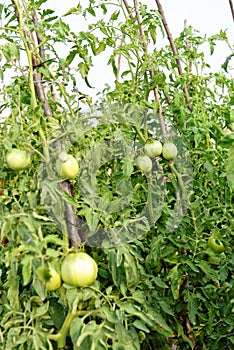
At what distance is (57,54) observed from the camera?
161 centimetres

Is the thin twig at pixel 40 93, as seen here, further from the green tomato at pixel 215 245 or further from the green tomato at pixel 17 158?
the green tomato at pixel 215 245

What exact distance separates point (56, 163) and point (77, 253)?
207mm

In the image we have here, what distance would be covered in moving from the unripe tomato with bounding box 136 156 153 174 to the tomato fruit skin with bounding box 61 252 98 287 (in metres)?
0.42

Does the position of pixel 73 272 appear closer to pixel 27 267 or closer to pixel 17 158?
pixel 27 267

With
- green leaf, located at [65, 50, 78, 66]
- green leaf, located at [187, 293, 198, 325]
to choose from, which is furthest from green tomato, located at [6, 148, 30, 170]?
green leaf, located at [187, 293, 198, 325]

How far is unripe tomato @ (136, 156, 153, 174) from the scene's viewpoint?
153cm

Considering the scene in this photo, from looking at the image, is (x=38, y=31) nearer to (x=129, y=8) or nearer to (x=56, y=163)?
(x=56, y=163)

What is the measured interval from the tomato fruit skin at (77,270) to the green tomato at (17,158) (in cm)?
24

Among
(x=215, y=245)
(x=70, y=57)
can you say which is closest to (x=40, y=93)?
(x=70, y=57)

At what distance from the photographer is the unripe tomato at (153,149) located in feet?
5.05

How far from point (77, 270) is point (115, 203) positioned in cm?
29

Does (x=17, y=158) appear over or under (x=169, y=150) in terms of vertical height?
over

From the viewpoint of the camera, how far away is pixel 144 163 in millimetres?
1529

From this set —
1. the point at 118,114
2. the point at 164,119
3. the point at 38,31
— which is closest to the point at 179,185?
the point at 164,119
